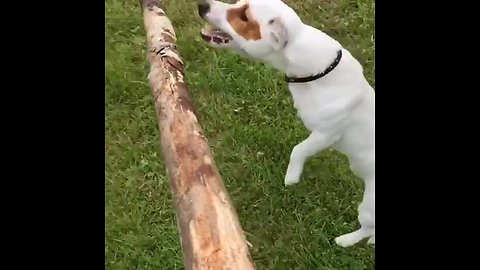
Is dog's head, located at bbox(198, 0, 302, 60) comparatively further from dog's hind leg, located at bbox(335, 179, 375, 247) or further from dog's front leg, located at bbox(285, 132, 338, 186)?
dog's hind leg, located at bbox(335, 179, 375, 247)

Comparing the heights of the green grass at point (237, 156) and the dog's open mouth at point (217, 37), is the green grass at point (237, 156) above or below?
below

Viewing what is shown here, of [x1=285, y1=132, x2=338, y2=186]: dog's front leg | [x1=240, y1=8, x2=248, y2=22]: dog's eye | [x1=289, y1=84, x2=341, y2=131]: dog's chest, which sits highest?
[x1=240, y1=8, x2=248, y2=22]: dog's eye

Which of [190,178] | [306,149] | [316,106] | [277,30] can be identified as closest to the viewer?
[190,178]

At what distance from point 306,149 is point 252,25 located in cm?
58

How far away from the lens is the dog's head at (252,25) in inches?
123

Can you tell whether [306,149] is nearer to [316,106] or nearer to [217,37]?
[316,106]

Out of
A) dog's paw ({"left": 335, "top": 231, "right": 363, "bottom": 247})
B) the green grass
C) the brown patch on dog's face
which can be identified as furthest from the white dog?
the green grass

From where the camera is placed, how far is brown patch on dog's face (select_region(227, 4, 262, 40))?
10.4 ft

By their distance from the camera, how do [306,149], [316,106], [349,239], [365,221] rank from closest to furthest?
[316,106] < [306,149] < [365,221] < [349,239]

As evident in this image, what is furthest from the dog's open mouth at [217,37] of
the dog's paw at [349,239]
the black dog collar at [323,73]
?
the dog's paw at [349,239]

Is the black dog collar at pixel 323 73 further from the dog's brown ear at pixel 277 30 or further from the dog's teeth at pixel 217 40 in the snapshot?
the dog's teeth at pixel 217 40

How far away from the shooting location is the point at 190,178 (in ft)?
8.98

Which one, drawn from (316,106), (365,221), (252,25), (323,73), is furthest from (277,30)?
(365,221)

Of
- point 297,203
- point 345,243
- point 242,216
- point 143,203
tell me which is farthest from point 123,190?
point 345,243
